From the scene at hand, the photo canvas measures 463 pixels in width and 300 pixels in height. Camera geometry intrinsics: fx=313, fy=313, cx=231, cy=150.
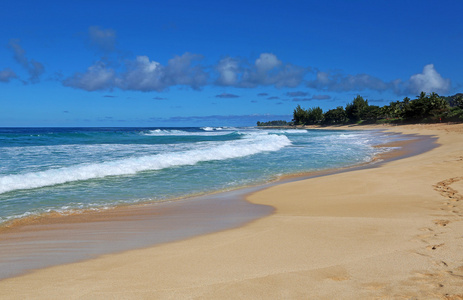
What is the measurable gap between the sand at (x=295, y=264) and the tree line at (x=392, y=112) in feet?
206

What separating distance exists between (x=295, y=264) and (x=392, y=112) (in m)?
98.7

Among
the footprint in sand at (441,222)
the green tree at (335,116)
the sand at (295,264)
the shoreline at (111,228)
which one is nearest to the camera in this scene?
the sand at (295,264)

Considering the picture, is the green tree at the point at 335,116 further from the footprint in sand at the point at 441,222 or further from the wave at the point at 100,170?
the footprint in sand at the point at 441,222

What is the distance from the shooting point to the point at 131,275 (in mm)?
3432

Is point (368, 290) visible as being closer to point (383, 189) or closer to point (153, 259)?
point (153, 259)

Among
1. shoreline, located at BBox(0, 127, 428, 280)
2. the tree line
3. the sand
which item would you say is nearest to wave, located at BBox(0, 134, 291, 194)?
shoreline, located at BBox(0, 127, 428, 280)

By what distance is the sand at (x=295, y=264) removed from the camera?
9.68 feet

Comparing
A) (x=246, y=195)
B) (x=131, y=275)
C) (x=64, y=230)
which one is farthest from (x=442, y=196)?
(x=64, y=230)

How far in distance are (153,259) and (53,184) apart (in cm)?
818

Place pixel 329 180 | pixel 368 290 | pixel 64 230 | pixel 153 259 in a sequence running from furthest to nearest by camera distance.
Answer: pixel 329 180 → pixel 64 230 → pixel 153 259 → pixel 368 290

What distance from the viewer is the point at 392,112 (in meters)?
90.2

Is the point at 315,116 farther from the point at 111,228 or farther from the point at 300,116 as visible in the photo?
the point at 111,228

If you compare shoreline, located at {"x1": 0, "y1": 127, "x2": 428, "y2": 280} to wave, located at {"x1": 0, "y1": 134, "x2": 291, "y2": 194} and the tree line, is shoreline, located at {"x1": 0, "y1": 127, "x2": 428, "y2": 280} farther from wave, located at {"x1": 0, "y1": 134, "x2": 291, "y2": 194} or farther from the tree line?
the tree line

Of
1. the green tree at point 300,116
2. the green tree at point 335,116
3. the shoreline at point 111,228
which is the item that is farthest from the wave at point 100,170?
the green tree at point 300,116
